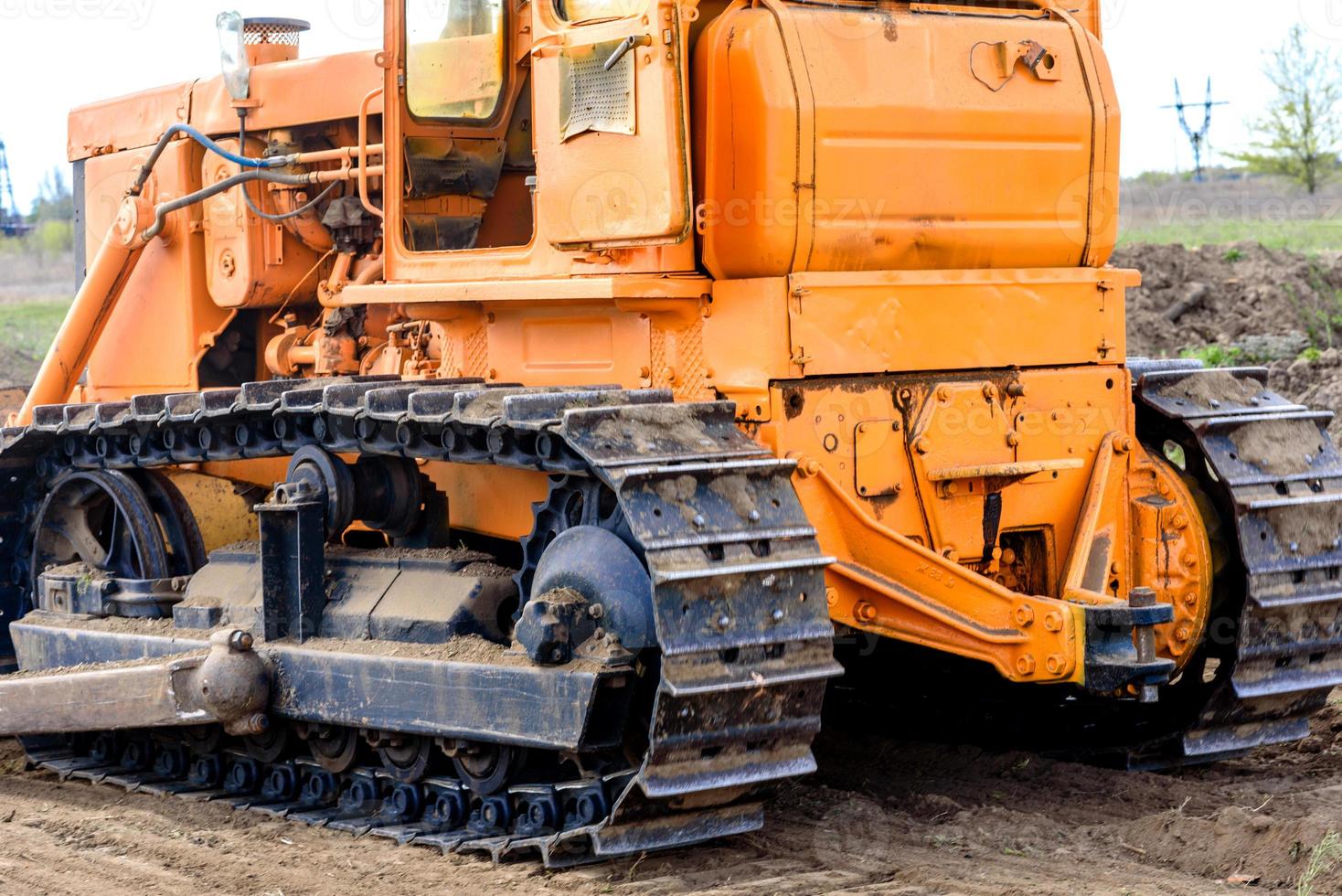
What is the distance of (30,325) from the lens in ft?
105

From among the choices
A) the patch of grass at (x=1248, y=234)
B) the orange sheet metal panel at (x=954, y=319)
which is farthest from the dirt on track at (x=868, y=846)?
the patch of grass at (x=1248, y=234)

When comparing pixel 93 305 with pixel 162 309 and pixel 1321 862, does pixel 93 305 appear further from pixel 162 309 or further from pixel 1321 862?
pixel 1321 862

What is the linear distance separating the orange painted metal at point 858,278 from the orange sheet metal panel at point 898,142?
1cm

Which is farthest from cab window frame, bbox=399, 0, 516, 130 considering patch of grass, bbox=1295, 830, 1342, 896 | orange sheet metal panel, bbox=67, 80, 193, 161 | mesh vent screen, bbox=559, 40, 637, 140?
patch of grass, bbox=1295, 830, 1342, 896

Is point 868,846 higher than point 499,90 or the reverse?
the reverse

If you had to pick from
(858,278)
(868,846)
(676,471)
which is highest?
(858,278)

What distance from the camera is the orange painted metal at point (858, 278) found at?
6.23 metres

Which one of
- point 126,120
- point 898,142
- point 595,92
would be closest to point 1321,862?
point 898,142

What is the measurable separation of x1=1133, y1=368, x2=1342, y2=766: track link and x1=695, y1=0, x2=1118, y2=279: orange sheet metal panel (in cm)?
86

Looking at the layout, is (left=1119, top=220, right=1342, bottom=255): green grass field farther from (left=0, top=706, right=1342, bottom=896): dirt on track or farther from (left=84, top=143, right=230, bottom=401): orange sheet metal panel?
(left=0, top=706, right=1342, bottom=896): dirt on track

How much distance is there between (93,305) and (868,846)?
16.4 ft

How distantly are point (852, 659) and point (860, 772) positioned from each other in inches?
30.6

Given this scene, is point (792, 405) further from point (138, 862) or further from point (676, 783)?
point (138, 862)

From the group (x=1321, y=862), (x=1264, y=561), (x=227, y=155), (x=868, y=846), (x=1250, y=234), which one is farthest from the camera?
(x=1250, y=234)
